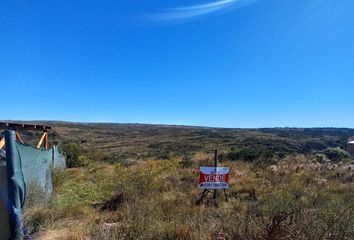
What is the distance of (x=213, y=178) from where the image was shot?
38.6 ft

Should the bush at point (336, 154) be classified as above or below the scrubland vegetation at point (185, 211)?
above

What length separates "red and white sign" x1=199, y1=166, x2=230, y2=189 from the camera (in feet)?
38.0

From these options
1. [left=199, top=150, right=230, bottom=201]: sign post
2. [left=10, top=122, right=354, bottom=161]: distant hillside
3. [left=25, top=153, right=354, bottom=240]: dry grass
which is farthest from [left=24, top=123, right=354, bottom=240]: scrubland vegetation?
[left=10, top=122, right=354, bottom=161]: distant hillside

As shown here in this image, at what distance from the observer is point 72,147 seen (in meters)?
27.0

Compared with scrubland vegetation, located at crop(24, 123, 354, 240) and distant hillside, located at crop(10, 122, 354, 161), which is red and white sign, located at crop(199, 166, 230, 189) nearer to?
scrubland vegetation, located at crop(24, 123, 354, 240)

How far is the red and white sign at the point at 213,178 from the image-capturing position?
38.0 ft

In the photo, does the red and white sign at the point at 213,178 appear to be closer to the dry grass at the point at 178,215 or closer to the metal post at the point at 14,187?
the dry grass at the point at 178,215

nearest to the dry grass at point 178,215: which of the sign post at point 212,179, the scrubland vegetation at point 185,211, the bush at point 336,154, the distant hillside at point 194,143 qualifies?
the scrubland vegetation at point 185,211

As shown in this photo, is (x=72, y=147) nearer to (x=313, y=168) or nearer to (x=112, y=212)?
(x=313, y=168)

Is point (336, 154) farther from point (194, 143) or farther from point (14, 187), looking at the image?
point (194, 143)

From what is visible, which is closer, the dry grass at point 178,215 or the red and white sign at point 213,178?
the dry grass at point 178,215

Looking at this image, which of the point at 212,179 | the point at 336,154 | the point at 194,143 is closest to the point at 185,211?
the point at 212,179

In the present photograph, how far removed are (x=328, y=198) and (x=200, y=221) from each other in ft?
13.6

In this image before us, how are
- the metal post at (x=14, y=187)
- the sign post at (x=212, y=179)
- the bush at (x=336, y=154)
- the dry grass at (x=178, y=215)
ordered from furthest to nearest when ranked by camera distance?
the bush at (x=336, y=154), the sign post at (x=212, y=179), the metal post at (x=14, y=187), the dry grass at (x=178, y=215)
